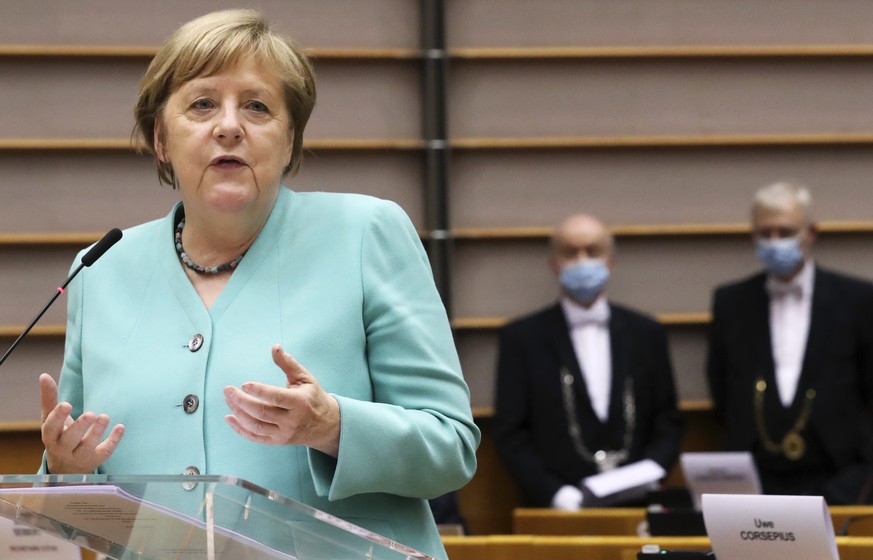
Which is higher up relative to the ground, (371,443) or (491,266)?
(491,266)

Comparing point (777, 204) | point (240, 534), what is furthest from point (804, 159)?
point (240, 534)

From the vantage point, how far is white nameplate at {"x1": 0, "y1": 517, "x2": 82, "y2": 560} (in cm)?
281

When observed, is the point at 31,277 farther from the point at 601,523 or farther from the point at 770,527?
the point at 770,527

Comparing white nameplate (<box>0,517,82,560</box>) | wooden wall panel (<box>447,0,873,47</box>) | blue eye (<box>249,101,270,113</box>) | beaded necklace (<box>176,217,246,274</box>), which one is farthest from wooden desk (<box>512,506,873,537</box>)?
wooden wall panel (<box>447,0,873,47</box>)

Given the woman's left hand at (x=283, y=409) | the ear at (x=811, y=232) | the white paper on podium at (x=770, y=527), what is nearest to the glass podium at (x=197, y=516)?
the woman's left hand at (x=283, y=409)

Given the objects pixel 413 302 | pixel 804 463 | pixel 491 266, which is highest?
pixel 491 266

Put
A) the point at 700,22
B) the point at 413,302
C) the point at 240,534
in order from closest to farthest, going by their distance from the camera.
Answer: the point at 240,534 → the point at 413,302 → the point at 700,22

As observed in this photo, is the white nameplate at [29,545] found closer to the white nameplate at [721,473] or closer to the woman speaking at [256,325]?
the woman speaking at [256,325]

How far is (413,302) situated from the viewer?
74.4 inches

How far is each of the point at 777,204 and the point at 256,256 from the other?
3506 mm

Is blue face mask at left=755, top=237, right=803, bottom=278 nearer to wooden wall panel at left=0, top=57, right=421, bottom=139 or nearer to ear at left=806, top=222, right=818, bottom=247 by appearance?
Answer: ear at left=806, top=222, right=818, bottom=247

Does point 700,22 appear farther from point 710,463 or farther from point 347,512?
point 347,512

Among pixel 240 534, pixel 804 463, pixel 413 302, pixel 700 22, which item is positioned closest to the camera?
pixel 240 534

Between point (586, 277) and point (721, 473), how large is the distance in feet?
4.43
